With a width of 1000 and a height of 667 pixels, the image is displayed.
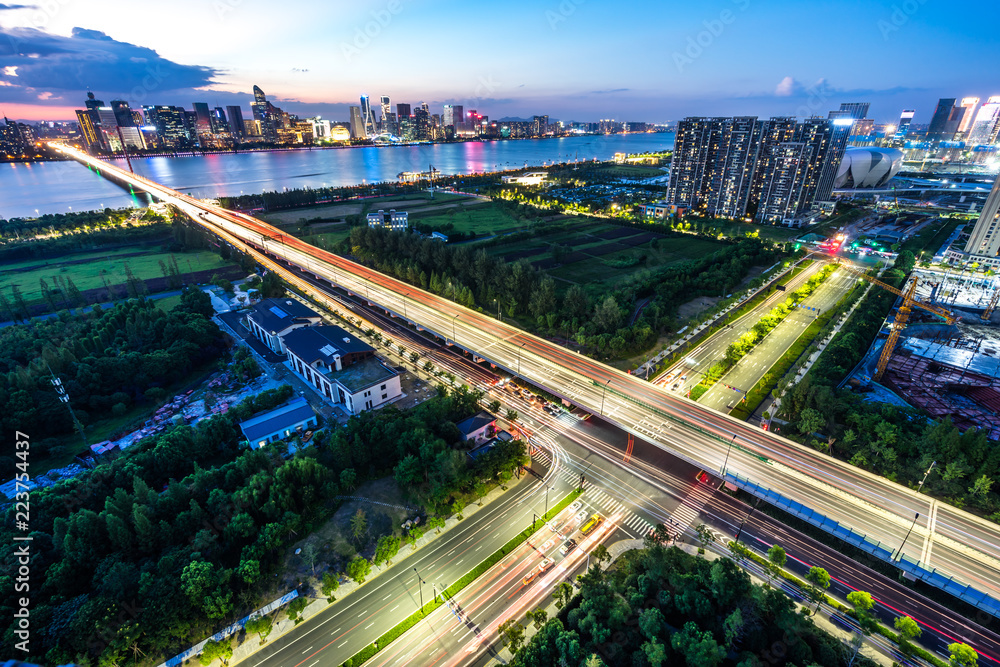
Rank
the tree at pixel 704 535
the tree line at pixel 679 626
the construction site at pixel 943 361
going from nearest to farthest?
the tree line at pixel 679 626, the tree at pixel 704 535, the construction site at pixel 943 361

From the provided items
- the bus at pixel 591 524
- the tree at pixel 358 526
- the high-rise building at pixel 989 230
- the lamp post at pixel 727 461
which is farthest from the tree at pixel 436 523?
the high-rise building at pixel 989 230

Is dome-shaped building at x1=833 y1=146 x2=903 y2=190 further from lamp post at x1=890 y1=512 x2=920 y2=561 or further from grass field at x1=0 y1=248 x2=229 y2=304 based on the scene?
grass field at x1=0 y1=248 x2=229 y2=304

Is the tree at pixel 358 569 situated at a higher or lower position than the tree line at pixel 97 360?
lower

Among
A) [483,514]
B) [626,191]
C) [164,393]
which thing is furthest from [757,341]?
[626,191]

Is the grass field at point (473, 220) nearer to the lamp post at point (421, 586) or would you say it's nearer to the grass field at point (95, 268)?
the grass field at point (95, 268)

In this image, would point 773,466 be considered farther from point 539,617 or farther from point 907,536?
point 539,617
